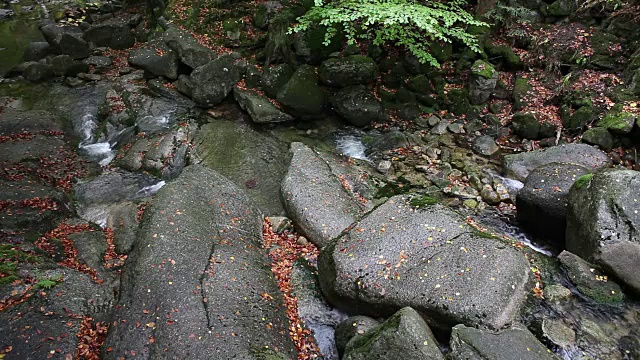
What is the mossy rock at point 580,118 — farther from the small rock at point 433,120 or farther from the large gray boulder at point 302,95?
the large gray boulder at point 302,95

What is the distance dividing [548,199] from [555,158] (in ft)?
8.09

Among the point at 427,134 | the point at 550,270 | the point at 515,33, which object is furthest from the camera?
the point at 515,33

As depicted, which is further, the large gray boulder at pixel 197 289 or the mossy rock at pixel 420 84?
the mossy rock at pixel 420 84

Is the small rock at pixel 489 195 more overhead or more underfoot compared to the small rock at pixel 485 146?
more underfoot

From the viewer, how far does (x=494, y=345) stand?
5.12 meters

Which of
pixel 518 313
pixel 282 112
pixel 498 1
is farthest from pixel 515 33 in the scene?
pixel 518 313

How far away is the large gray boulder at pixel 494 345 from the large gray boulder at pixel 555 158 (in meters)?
6.04

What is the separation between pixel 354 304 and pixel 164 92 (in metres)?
10.6

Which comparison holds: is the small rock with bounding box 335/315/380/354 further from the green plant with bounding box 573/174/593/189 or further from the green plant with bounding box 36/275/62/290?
the green plant with bounding box 573/174/593/189

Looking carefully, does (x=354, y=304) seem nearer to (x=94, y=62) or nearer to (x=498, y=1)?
(x=498, y=1)

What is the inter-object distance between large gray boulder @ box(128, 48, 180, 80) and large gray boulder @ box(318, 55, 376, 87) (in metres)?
Answer: 5.41

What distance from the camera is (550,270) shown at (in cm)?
745

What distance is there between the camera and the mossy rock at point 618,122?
10.3 m

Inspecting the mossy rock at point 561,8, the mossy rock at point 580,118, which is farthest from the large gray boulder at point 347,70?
the mossy rock at point 561,8
